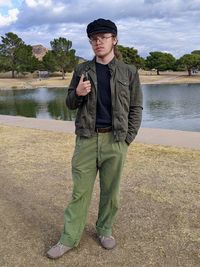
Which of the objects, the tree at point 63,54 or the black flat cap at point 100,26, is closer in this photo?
the black flat cap at point 100,26

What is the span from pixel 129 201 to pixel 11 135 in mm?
5761

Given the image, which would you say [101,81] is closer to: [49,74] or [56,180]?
[56,180]

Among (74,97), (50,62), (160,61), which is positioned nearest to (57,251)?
(74,97)

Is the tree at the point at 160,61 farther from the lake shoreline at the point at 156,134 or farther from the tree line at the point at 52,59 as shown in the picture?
the lake shoreline at the point at 156,134

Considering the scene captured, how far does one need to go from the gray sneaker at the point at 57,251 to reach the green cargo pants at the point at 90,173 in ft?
0.14

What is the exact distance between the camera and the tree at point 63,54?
80188mm

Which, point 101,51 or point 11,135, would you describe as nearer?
point 101,51

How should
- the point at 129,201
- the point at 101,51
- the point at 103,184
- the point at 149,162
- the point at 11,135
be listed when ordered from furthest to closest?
the point at 11,135 < the point at 149,162 < the point at 129,201 < the point at 103,184 < the point at 101,51

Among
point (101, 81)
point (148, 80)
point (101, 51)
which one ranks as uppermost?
point (101, 51)

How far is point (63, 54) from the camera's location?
81.8 meters

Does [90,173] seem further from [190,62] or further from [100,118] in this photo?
[190,62]

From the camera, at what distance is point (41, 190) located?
5.50 metres

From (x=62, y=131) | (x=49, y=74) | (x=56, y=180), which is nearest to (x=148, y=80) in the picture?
(x=49, y=74)

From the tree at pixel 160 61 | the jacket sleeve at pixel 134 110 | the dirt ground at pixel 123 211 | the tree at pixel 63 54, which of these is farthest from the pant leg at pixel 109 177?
the tree at pixel 160 61
